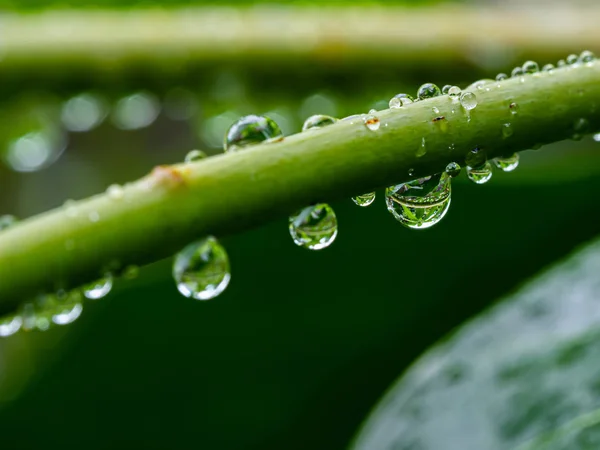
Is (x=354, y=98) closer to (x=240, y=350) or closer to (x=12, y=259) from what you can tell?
(x=240, y=350)

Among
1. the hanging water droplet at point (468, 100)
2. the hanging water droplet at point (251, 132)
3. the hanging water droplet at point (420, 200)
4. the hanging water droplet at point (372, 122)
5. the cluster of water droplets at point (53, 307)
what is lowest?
the cluster of water droplets at point (53, 307)

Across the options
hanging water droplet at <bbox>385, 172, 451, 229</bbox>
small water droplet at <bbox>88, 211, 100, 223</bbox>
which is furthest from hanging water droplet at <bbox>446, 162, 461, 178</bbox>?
small water droplet at <bbox>88, 211, 100, 223</bbox>

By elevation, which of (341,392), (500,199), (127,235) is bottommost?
(127,235)

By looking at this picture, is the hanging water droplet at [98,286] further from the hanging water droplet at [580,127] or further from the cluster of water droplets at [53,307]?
the hanging water droplet at [580,127]

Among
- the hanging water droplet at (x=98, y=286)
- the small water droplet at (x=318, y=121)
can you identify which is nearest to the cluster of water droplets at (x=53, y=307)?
the hanging water droplet at (x=98, y=286)

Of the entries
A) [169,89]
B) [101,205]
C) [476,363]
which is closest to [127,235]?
[101,205]

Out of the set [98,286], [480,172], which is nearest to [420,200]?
[480,172]

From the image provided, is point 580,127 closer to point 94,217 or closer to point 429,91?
point 429,91
